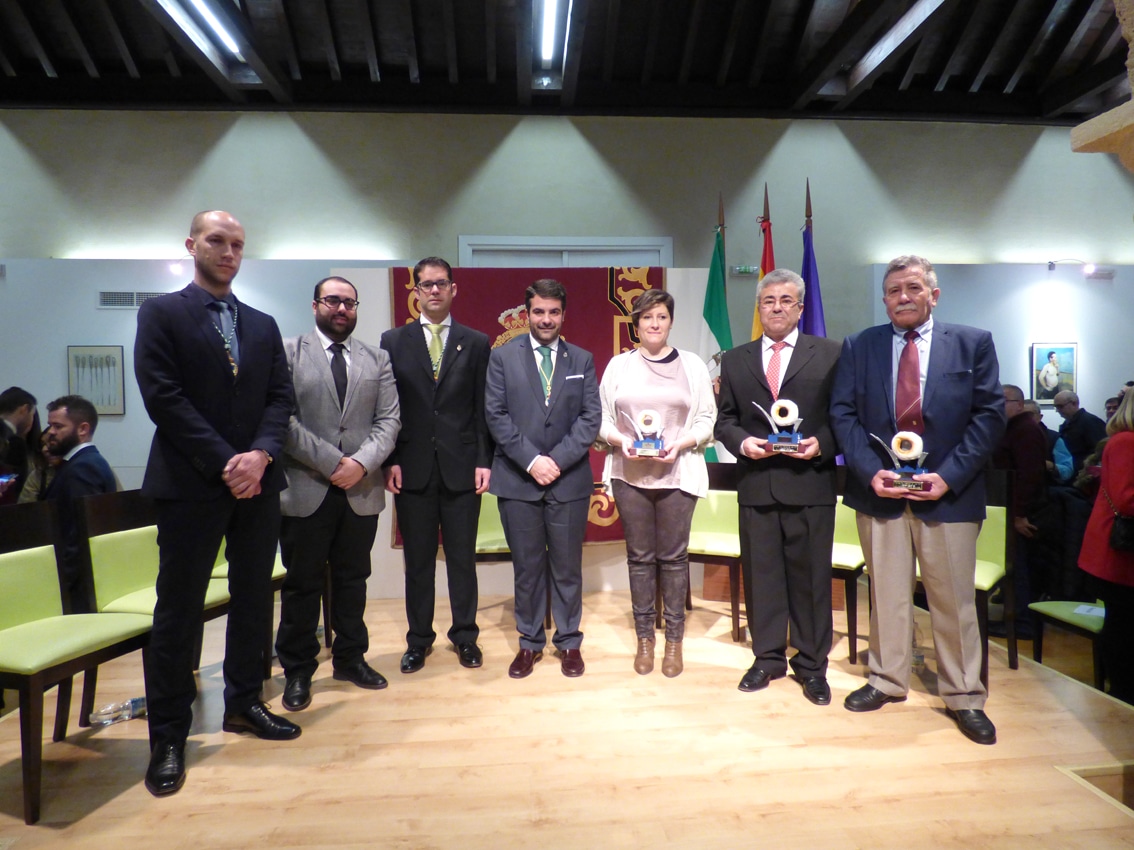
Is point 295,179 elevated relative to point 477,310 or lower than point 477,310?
elevated

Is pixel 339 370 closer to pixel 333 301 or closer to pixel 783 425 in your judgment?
pixel 333 301

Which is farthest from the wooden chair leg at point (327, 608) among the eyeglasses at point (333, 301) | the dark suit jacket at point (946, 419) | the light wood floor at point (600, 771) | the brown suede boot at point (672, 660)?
the dark suit jacket at point (946, 419)

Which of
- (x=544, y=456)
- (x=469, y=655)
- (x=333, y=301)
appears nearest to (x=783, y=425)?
(x=544, y=456)

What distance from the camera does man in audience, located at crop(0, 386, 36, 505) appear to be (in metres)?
Answer: 3.41

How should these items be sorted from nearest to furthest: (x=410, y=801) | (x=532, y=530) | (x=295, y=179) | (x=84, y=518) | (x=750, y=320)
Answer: (x=410, y=801) < (x=84, y=518) < (x=532, y=530) < (x=295, y=179) < (x=750, y=320)

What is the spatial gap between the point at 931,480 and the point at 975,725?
926 mm

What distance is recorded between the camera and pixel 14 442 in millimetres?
3646

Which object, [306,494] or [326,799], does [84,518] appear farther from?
[326,799]

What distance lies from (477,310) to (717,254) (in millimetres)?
1784

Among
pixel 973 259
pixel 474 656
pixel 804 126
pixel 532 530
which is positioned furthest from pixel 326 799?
pixel 973 259

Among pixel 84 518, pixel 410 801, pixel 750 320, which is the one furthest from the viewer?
pixel 750 320

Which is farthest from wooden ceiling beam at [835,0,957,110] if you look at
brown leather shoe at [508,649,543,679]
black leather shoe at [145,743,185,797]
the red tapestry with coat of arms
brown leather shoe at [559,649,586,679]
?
black leather shoe at [145,743,185,797]

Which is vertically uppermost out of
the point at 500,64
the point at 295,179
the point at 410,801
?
the point at 500,64

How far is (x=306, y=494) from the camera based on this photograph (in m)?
2.82
